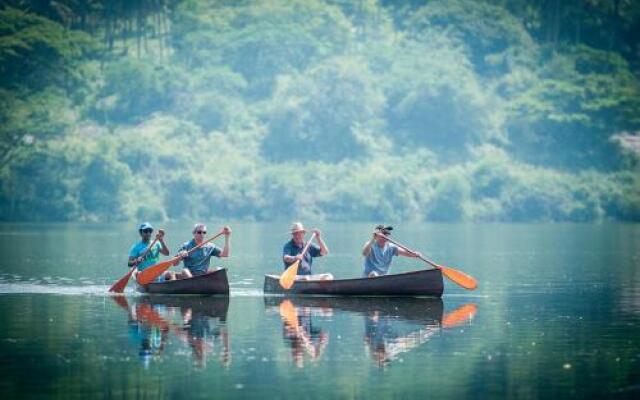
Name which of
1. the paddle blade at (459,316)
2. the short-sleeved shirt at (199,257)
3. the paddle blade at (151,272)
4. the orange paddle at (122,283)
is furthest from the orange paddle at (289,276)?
the paddle blade at (459,316)

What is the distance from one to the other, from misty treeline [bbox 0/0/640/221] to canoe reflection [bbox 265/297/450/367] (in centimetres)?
8171

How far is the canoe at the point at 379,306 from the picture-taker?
3111 centimetres

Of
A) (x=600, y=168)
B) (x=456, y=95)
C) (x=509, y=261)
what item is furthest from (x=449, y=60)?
(x=509, y=261)

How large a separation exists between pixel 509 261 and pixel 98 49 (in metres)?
101

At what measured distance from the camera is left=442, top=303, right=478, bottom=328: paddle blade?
29.6 metres

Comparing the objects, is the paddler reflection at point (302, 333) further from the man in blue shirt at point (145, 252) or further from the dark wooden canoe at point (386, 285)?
the man in blue shirt at point (145, 252)

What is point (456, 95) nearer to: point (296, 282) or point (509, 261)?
point (509, 261)

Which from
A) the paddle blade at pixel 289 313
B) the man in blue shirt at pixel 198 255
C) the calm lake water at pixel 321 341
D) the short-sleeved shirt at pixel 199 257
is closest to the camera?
the calm lake water at pixel 321 341

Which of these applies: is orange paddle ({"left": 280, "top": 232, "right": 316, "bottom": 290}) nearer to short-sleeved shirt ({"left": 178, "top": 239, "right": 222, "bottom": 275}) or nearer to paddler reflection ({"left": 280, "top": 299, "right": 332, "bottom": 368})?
paddler reflection ({"left": 280, "top": 299, "right": 332, "bottom": 368})

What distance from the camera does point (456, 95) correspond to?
459 feet

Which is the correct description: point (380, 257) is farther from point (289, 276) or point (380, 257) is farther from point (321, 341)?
point (321, 341)

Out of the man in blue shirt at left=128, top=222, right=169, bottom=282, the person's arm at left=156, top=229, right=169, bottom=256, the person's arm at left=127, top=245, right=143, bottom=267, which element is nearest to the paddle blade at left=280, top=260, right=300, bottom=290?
the person's arm at left=156, top=229, right=169, bottom=256

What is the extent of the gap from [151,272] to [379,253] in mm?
5719

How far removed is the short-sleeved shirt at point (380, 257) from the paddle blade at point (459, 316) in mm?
2340
